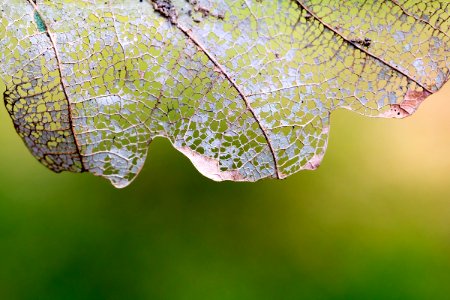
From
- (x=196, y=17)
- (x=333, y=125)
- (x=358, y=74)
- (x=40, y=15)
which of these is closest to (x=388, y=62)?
(x=358, y=74)

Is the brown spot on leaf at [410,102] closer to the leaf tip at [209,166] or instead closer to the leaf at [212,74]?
the leaf at [212,74]

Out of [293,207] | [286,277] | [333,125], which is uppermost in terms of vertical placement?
[333,125]

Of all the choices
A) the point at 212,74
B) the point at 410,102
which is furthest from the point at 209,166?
the point at 410,102

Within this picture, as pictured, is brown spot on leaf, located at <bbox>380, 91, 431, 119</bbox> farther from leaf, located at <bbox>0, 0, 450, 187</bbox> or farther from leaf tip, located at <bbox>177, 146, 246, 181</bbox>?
leaf tip, located at <bbox>177, 146, 246, 181</bbox>

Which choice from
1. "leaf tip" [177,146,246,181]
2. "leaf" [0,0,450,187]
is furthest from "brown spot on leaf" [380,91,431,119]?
"leaf tip" [177,146,246,181]

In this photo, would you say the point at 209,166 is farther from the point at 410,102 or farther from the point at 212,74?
the point at 410,102

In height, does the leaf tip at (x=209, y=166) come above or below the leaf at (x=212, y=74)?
below

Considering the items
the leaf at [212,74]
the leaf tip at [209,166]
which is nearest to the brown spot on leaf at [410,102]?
the leaf at [212,74]

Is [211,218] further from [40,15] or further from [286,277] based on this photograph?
[40,15]
